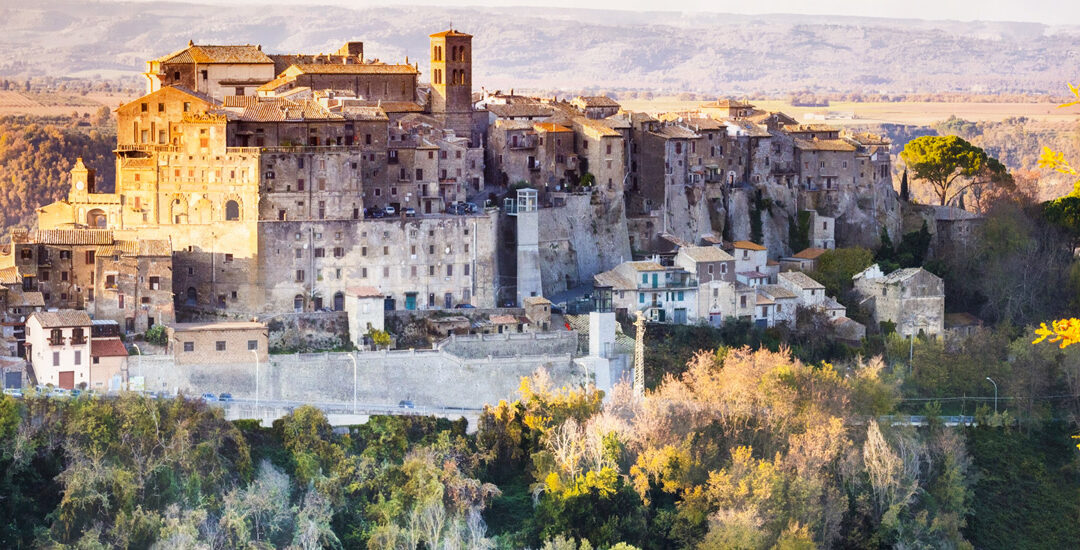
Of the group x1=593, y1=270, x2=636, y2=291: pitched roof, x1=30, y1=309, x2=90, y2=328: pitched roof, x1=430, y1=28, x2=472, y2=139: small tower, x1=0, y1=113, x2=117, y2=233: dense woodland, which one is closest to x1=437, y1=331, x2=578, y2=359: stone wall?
x1=593, y1=270, x2=636, y2=291: pitched roof

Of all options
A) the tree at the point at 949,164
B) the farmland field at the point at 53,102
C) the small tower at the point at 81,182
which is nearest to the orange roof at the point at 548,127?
the small tower at the point at 81,182

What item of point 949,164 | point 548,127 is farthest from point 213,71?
point 949,164

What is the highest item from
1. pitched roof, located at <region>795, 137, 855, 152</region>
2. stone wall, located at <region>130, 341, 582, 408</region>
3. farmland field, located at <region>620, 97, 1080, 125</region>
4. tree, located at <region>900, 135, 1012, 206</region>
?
farmland field, located at <region>620, 97, 1080, 125</region>

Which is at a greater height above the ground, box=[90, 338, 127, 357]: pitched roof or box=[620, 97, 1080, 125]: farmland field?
box=[620, 97, 1080, 125]: farmland field

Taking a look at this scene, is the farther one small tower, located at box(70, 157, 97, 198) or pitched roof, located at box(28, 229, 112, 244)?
small tower, located at box(70, 157, 97, 198)

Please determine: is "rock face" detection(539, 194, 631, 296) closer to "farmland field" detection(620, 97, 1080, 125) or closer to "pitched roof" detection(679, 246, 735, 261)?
"pitched roof" detection(679, 246, 735, 261)

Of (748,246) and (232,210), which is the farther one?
(748,246)

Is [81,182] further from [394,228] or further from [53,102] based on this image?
[53,102]

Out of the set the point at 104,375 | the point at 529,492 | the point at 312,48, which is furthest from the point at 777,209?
the point at 312,48
